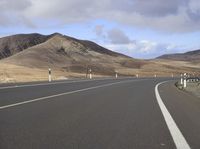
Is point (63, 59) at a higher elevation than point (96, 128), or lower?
higher

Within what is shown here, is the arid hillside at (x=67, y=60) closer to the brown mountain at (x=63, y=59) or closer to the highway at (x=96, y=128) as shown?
the brown mountain at (x=63, y=59)

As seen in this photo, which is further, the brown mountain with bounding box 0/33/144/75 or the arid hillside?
the brown mountain with bounding box 0/33/144/75

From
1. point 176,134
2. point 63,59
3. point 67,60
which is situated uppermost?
point 63,59

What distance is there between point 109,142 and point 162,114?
5473 millimetres

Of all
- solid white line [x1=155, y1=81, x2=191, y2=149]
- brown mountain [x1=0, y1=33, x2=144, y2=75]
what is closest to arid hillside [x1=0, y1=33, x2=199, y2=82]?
brown mountain [x1=0, y1=33, x2=144, y2=75]

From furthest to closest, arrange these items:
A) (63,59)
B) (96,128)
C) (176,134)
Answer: (63,59), (96,128), (176,134)

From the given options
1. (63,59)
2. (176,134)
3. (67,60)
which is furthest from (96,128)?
(67,60)

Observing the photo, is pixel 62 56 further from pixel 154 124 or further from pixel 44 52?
pixel 154 124

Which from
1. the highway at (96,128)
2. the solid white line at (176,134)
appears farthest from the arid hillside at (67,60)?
the solid white line at (176,134)

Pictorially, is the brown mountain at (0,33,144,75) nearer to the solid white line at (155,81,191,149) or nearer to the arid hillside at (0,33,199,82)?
the arid hillside at (0,33,199,82)

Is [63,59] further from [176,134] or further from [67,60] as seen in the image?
[176,134]

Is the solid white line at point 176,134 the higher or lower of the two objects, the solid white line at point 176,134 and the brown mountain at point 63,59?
the lower

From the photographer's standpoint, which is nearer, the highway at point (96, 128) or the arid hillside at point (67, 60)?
the highway at point (96, 128)

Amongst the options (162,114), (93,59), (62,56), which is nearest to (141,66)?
(93,59)
